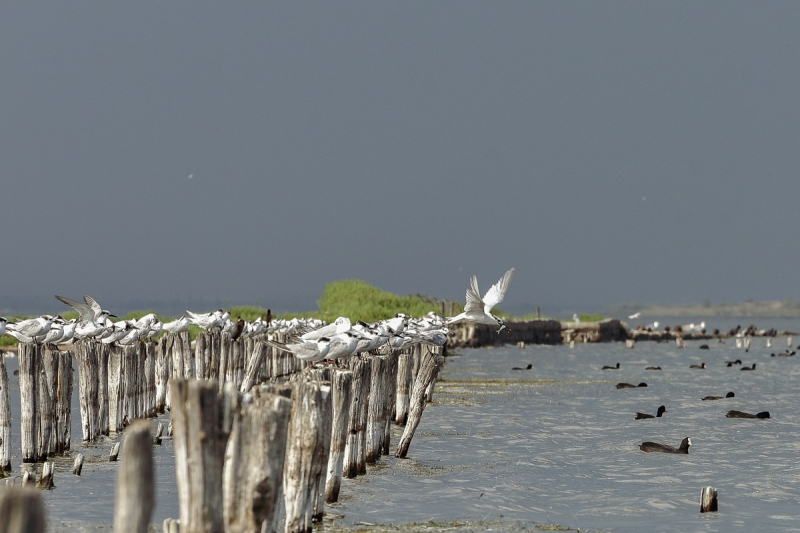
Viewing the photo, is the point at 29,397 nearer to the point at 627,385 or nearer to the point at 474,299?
the point at 474,299

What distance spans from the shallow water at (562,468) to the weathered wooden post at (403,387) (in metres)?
0.49

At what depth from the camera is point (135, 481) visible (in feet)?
17.3

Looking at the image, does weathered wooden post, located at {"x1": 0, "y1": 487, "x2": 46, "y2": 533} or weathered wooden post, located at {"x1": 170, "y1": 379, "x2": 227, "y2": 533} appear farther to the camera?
weathered wooden post, located at {"x1": 170, "y1": 379, "x2": 227, "y2": 533}

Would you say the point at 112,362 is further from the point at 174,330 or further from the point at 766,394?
the point at 766,394

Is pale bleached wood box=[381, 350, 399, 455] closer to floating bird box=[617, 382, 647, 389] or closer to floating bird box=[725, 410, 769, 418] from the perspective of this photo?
floating bird box=[725, 410, 769, 418]

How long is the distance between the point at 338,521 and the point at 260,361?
40.1 feet

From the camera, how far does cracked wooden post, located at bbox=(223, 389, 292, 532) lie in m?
6.86

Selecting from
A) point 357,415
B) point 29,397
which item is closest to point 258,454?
point 357,415

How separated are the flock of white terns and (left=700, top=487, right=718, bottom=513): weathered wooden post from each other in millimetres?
4649

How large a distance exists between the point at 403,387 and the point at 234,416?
12814 millimetres

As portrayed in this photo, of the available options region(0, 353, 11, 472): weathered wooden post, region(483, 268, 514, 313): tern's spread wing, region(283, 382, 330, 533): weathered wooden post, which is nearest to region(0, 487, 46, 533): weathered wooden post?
region(283, 382, 330, 533): weathered wooden post

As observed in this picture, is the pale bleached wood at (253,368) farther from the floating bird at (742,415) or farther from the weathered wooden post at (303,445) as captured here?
the weathered wooden post at (303,445)

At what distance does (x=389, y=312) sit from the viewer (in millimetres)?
Result: 46125

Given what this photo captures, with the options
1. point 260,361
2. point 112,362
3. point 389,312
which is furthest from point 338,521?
point 389,312
